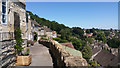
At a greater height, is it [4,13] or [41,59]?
[4,13]

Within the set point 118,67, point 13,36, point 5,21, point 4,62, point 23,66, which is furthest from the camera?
point 13,36

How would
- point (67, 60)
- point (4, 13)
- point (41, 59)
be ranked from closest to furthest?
point (67, 60), point (4, 13), point (41, 59)

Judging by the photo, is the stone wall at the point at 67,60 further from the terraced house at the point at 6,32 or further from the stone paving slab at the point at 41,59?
the terraced house at the point at 6,32

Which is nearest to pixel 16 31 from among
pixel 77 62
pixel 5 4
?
pixel 5 4

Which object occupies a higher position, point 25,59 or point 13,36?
point 13,36

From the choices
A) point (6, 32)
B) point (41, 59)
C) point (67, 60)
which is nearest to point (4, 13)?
point (6, 32)

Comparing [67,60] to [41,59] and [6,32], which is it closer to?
[6,32]

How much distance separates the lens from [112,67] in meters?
1.54

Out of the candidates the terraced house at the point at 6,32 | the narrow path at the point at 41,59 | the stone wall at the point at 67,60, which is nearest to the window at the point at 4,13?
the terraced house at the point at 6,32

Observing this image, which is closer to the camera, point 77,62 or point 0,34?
point 77,62

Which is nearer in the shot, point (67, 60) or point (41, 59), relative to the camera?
point (67, 60)

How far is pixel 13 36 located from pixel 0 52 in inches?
69.6

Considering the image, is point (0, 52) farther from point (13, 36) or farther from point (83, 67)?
point (83, 67)

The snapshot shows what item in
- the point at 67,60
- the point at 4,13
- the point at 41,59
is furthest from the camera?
the point at 41,59
